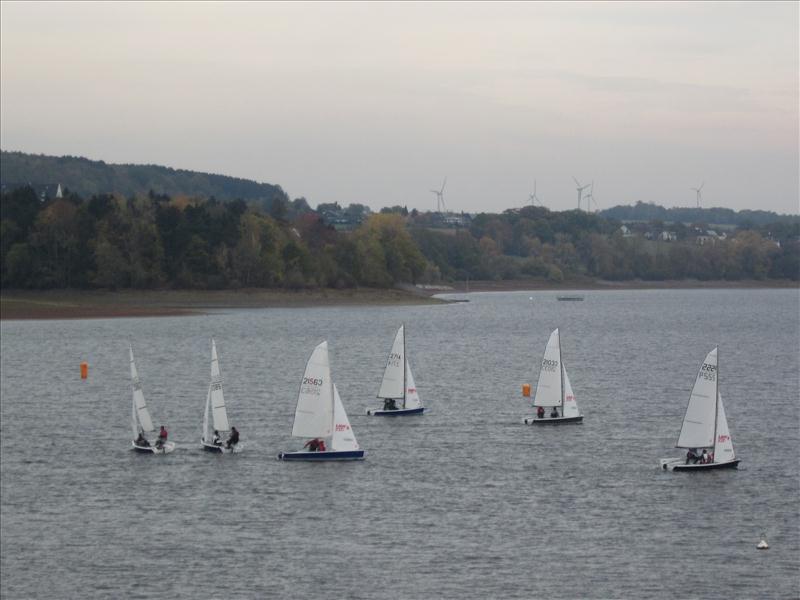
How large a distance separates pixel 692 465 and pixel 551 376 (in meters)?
17.9

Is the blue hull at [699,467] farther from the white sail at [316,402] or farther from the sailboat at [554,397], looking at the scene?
the white sail at [316,402]

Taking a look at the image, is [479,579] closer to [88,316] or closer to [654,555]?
[654,555]

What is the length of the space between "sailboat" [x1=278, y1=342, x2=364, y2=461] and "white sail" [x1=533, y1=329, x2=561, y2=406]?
16.8 meters

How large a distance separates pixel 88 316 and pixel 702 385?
5468 inches

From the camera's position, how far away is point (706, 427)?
2488 inches

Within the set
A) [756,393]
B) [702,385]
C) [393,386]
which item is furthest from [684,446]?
[756,393]

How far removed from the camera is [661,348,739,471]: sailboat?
62812 mm

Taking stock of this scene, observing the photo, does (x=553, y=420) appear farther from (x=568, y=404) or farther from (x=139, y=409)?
(x=139, y=409)

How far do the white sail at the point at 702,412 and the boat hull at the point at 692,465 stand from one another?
952 mm

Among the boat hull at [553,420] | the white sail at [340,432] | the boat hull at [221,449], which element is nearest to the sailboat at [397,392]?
the boat hull at [553,420]

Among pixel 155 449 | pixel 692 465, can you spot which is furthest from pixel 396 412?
pixel 692 465

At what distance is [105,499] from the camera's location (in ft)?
193

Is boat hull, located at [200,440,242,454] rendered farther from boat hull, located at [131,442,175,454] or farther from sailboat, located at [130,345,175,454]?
sailboat, located at [130,345,175,454]

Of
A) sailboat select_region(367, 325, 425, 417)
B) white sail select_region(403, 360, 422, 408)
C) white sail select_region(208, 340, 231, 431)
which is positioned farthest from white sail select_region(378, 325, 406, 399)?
white sail select_region(208, 340, 231, 431)
